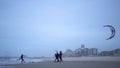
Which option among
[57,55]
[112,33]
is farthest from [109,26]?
[57,55]

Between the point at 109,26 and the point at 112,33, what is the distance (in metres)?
1.48

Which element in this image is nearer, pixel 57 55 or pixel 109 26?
pixel 109 26

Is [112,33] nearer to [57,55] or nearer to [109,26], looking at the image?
[109,26]

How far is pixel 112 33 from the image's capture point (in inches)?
1141

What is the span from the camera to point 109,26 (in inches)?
1105

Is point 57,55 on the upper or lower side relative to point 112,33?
lower

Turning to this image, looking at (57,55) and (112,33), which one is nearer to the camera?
(112,33)

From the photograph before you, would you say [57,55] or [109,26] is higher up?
[109,26]

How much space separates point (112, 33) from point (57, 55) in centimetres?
1086

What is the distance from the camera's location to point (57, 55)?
35.3 metres

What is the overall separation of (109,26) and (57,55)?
11.3 meters
